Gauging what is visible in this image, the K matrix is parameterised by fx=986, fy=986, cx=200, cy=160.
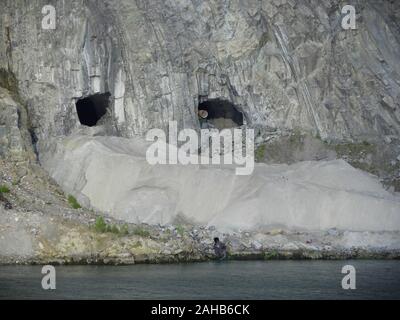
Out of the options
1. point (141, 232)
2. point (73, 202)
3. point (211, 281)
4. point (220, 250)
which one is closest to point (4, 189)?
point (73, 202)

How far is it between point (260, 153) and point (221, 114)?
7.03 meters

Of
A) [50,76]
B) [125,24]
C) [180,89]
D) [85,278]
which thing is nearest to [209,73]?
[180,89]

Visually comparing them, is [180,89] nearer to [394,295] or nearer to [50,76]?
[50,76]

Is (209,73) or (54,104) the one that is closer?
(54,104)

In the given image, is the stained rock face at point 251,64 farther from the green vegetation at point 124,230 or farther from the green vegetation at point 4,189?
the green vegetation at point 124,230

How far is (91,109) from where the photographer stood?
71.8 meters

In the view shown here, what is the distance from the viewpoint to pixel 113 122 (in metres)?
69.2

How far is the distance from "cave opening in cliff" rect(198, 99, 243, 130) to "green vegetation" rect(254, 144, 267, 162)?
4517 millimetres

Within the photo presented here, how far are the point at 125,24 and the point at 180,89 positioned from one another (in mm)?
6023

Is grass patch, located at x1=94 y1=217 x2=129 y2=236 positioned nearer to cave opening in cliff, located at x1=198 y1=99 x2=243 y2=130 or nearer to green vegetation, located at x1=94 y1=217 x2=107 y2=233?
green vegetation, located at x1=94 y1=217 x2=107 y2=233

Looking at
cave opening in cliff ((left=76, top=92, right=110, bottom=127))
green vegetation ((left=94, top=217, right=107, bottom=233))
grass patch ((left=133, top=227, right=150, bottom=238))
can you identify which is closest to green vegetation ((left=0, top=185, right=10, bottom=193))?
green vegetation ((left=94, top=217, right=107, bottom=233))

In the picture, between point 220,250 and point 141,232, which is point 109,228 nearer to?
point 141,232

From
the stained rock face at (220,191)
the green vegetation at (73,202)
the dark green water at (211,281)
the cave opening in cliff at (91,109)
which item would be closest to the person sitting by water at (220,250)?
the dark green water at (211,281)

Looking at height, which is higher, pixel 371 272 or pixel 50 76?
pixel 50 76
